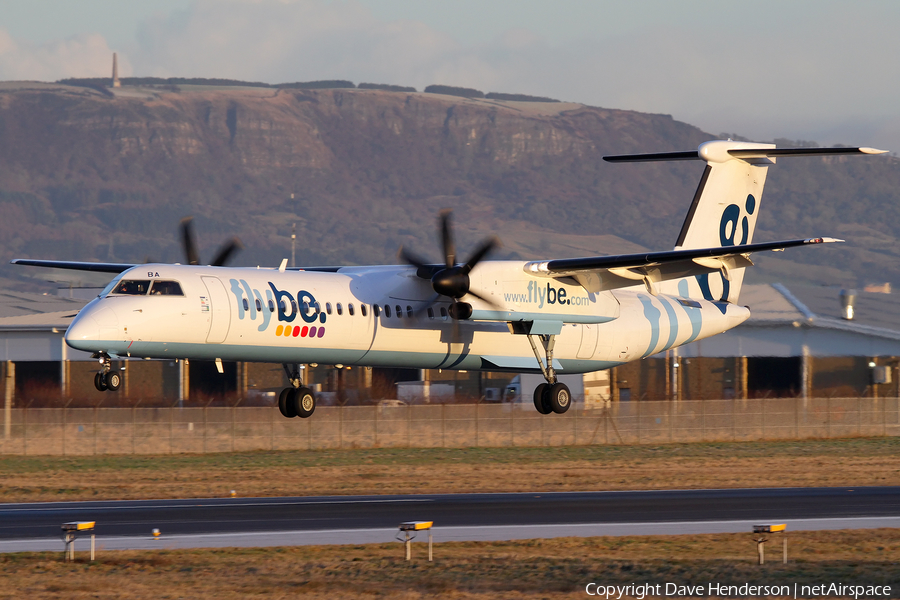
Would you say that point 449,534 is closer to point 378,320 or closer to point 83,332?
point 378,320

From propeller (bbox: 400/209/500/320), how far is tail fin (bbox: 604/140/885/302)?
873 centimetres

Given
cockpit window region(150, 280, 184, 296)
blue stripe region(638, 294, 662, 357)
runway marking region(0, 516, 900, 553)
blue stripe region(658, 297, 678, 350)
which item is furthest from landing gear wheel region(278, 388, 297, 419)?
blue stripe region(658, 297, 678, 350)

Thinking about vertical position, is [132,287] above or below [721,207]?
below

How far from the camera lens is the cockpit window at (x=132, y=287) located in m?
23.8

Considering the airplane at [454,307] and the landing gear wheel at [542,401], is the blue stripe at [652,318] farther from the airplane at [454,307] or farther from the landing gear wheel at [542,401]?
the landing gear wheel at [542,401]

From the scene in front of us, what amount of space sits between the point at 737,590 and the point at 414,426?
28813 millimetres

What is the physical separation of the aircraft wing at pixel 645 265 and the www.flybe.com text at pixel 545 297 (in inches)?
14.2

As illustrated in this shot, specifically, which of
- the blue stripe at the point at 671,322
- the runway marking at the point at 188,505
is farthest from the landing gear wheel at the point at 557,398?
the runway marking at the point at 188,505

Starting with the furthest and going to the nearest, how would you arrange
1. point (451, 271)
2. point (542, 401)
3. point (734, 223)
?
point (734, 223) → point (542, 401) → point (451, 271)

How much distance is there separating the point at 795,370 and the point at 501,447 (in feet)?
62.0

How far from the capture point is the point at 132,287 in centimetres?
2389

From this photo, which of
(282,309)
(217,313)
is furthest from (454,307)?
(217,313)

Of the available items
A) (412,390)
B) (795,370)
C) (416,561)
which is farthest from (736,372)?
(416,561)

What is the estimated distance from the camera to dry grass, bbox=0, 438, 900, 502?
4038 centimetres
